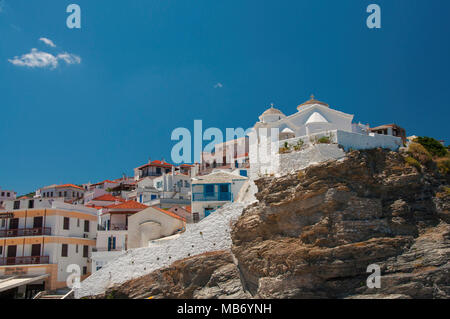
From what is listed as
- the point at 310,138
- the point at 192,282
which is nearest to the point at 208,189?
the point at 192,282

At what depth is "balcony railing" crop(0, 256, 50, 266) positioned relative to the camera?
34.4m

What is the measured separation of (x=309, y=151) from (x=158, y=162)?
49.9m

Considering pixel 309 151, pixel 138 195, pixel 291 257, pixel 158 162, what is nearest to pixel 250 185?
pixel 309 151

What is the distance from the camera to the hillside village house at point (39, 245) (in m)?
34.0

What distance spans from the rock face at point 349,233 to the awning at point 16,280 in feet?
55.9

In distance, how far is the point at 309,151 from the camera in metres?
26.2

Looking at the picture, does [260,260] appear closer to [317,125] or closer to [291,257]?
[291,257]

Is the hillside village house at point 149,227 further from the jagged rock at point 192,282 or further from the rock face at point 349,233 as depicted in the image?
the rock face at point 349,233

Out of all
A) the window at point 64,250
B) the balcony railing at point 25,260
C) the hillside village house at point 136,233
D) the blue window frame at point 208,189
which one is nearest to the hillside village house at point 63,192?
the window at point 64,250

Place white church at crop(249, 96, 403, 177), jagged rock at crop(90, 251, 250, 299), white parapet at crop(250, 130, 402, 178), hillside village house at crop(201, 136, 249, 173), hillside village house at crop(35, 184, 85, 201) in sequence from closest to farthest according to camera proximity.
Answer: white parapet at crop(250, 130, 402, 178), white church at crop(249, 96, 403, 177), jagged rock at crop(90, 251, 250, 299), hillside village house at crop(201, 136, 249, 173), hillside village house at crop(35, 184, 85, 201)

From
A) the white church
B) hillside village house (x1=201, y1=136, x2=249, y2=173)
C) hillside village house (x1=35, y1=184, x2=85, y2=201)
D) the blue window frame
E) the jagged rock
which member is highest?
hillside village house (x1=201, y1=136, x2=249, y2=173)

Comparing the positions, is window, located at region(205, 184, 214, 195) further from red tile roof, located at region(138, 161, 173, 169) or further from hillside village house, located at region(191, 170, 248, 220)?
red tile roof, located at region(138, 161, 173, 169)

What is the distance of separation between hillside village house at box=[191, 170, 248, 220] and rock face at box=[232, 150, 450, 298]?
865 centimetres

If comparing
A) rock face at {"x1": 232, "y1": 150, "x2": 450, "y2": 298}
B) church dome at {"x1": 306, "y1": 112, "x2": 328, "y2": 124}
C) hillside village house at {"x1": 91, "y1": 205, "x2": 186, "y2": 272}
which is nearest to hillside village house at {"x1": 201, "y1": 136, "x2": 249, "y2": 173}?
hillside village house at {"x1": 91, "y1": 205, "x2": 186, "y2": 272}
